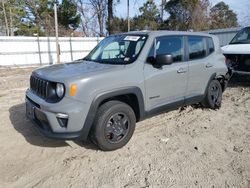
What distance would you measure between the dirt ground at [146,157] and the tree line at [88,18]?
2204cm

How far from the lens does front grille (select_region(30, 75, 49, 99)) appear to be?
3.73 m

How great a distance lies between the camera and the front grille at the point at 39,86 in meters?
3.73

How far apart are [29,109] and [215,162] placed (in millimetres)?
2895

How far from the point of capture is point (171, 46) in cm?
464

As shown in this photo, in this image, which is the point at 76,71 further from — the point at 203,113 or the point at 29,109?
the point at 203,113

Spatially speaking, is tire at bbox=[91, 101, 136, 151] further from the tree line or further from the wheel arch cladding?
the tree line

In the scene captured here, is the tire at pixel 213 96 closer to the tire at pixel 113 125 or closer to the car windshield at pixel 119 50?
the car windshield at pixel 119 50

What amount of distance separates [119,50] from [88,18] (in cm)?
2834

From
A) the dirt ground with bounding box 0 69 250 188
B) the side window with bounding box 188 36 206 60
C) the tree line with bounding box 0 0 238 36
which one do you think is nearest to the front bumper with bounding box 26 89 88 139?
the dirt ground with bounding box 0 69 250 188

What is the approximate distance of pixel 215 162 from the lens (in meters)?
3.59

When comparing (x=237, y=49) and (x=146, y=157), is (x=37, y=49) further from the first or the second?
(x=146, y=157)

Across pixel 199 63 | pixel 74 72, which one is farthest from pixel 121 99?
pixel 199 63

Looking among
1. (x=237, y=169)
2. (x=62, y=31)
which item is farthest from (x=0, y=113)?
(x=62, y=31)

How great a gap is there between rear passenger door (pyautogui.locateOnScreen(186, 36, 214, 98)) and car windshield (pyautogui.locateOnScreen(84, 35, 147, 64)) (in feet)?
3.82
